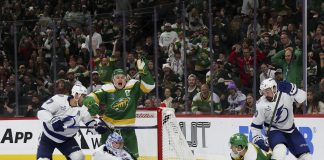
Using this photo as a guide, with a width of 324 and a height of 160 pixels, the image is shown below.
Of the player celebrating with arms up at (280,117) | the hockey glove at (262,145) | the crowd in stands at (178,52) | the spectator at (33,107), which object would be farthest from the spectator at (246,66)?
the spectator at (33,107)

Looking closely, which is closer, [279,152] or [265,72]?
[279,152]

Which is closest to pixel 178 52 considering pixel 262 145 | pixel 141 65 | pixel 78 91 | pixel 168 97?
pixel 168 97

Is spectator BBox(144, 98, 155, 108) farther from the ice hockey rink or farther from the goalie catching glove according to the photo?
the goalie catching glove

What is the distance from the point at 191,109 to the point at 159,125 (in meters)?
3.26

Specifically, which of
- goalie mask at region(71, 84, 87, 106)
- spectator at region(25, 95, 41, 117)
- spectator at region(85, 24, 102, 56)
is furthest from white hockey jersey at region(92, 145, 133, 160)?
spectator at region(85, 24, 102, 56)

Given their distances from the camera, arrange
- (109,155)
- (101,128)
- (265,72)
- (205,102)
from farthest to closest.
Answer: (205,102), (265,72), (101,128), (109,155)

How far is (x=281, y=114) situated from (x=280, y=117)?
3cm

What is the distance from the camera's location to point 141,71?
1048cm

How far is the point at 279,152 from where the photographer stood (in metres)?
10.2

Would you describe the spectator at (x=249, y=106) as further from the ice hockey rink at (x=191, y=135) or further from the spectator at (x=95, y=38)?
the spectator at (x=95, y=38)

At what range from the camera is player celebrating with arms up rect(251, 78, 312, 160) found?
10328 mm

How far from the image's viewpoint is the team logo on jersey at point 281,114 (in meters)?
10.5

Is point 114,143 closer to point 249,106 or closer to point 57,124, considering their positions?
point 57,124

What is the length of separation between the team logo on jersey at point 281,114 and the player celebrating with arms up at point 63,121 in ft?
6.40
